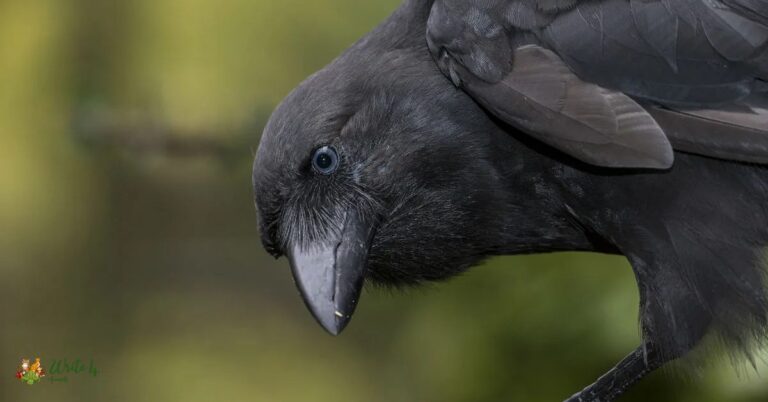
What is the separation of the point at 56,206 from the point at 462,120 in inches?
120

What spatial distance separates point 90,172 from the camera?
207 inches

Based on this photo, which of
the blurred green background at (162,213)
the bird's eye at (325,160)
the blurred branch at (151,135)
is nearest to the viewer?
the bird's eye at (325,160)

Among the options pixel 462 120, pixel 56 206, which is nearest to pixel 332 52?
pixel 56 206

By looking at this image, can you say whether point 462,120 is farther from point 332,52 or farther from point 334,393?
point 334,393

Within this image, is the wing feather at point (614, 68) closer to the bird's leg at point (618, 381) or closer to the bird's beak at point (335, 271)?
the bird's beak at point (335, 271)

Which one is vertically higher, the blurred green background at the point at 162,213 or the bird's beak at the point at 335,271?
the bird's beak at the point at 335,271

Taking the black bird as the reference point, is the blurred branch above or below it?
below

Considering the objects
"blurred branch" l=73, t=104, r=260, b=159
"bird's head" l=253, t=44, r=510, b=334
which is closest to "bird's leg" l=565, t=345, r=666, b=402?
"bird's head" l=253, t=44, r=510, b=334

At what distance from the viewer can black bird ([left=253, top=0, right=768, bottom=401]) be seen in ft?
8.31

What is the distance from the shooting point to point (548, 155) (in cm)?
268

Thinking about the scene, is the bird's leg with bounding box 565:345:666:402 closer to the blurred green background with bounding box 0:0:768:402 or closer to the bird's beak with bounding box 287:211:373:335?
the bird's beak with bounding box 287:211:373:335

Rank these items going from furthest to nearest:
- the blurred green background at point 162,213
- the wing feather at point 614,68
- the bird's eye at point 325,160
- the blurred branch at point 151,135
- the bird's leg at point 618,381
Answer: the blurred branch at point 151,135, the blurred green background at point 162,213, the bird's leg at point 618,381, the bird's eye at point 325,160, the wing feather at point 614,68

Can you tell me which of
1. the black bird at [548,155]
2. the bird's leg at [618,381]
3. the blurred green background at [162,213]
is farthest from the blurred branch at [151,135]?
the bird's leg at [618,381]

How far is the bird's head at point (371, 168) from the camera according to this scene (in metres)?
2.69
